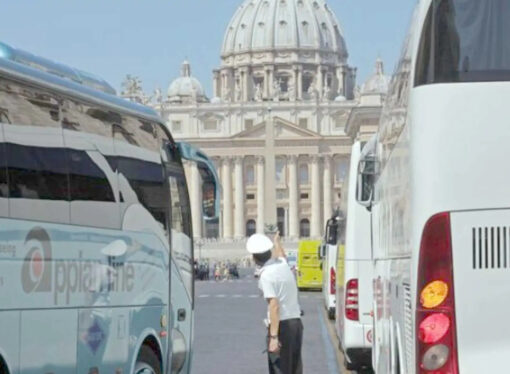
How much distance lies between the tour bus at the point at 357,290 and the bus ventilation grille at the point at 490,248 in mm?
7958

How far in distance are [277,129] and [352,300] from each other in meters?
117

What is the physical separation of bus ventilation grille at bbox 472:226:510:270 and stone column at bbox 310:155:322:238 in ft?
415

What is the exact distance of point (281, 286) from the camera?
10391 mm

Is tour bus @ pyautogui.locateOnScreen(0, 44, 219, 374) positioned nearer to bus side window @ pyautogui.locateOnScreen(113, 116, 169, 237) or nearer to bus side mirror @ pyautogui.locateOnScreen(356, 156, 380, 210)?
bus side window @ pyautogui.locateOnScreen(113, 116, 169, 237)

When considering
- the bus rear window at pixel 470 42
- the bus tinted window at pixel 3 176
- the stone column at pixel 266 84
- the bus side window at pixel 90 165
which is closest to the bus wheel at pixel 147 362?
the bus side window at pixel 90 165

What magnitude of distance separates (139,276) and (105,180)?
0.93 meters

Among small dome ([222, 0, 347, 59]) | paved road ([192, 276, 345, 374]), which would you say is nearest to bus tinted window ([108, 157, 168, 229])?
paved road ([192, 276, 345, 374])

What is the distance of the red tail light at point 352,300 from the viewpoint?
14.9 meters

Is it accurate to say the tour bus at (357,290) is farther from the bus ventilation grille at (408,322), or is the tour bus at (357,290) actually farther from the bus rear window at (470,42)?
the bus rear window at (470,42)

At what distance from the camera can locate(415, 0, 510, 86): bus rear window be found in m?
6.23

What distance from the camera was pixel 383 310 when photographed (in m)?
9.43

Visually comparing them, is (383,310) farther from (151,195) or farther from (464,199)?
(464,199)

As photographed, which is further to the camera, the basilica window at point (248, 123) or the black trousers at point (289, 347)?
the basilica window at point (248, 123)

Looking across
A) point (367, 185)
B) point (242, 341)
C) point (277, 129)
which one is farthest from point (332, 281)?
point (277, 129)
